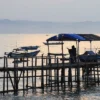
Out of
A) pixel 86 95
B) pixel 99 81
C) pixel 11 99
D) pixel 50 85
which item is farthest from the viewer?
pixel 99 81

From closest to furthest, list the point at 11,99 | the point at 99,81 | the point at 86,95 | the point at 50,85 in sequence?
the point at 11,99
the point at 86,95
the point at 50,85
the point at 99,81

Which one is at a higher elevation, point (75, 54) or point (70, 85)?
point (75, 54)

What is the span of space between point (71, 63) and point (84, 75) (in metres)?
6.63

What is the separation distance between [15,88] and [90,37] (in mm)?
10738

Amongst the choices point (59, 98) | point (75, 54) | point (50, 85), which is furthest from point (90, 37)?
point (59, 98)

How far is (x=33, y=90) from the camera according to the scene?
4253 centimetres

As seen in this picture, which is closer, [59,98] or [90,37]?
[59,98]

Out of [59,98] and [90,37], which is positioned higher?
[90,37]

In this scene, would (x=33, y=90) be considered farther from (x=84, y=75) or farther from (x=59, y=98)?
(x=84, y=75)

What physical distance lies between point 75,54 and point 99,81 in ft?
14.1

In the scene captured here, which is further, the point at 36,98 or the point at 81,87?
the point at 81,87

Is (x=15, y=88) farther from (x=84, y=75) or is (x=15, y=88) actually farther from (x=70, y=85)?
(x=84, y=75)

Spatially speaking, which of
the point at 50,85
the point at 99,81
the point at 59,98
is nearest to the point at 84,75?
the point at 99,81

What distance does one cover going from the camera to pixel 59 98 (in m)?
39.2
